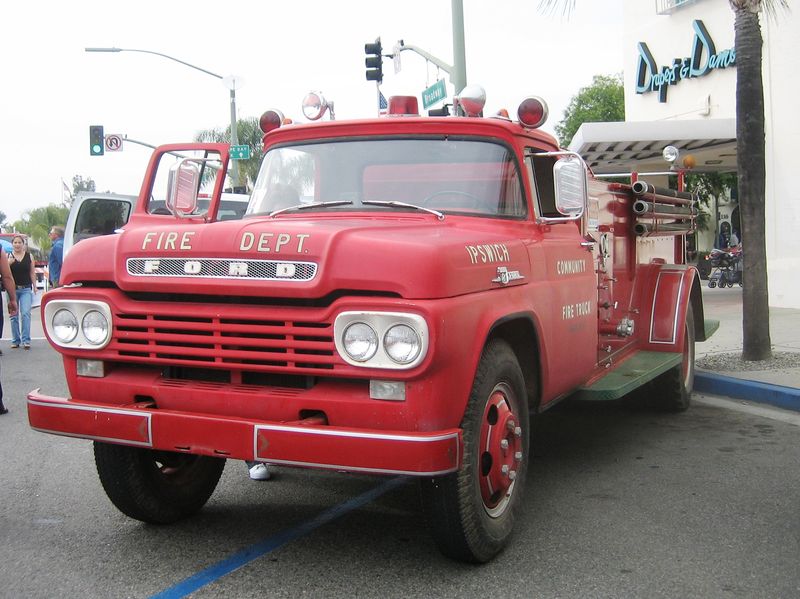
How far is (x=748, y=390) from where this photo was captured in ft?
26.7

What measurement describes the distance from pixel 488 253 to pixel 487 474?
1020 millimetres

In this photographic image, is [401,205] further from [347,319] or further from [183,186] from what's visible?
[183,186]

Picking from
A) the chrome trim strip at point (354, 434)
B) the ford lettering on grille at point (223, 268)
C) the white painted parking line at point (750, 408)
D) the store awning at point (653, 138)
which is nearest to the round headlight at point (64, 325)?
the ford lettering on grille at point (223, 268)

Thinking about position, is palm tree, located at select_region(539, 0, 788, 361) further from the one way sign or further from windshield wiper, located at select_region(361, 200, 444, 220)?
the one way sign

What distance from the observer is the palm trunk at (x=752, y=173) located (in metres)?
9.17

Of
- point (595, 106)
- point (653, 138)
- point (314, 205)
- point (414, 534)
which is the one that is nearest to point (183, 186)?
point (314, 205)

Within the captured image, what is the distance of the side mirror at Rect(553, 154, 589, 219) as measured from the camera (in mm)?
4668

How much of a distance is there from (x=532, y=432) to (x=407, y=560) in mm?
2941

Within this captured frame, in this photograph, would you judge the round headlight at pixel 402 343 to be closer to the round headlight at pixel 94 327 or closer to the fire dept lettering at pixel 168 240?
the fire dept lettering at pixel 168 240

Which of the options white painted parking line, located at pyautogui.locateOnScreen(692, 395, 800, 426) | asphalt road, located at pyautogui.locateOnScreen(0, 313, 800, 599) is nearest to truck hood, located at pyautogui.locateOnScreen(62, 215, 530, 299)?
asphalt road, located at pyautogui.locateOnScreen(0, 313, 800, 599)

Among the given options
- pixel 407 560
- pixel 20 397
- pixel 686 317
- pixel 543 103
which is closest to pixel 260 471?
pixel 407 560

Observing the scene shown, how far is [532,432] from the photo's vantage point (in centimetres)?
686

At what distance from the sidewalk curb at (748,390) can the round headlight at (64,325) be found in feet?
19.8

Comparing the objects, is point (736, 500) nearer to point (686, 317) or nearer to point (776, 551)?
point (776, 551)
